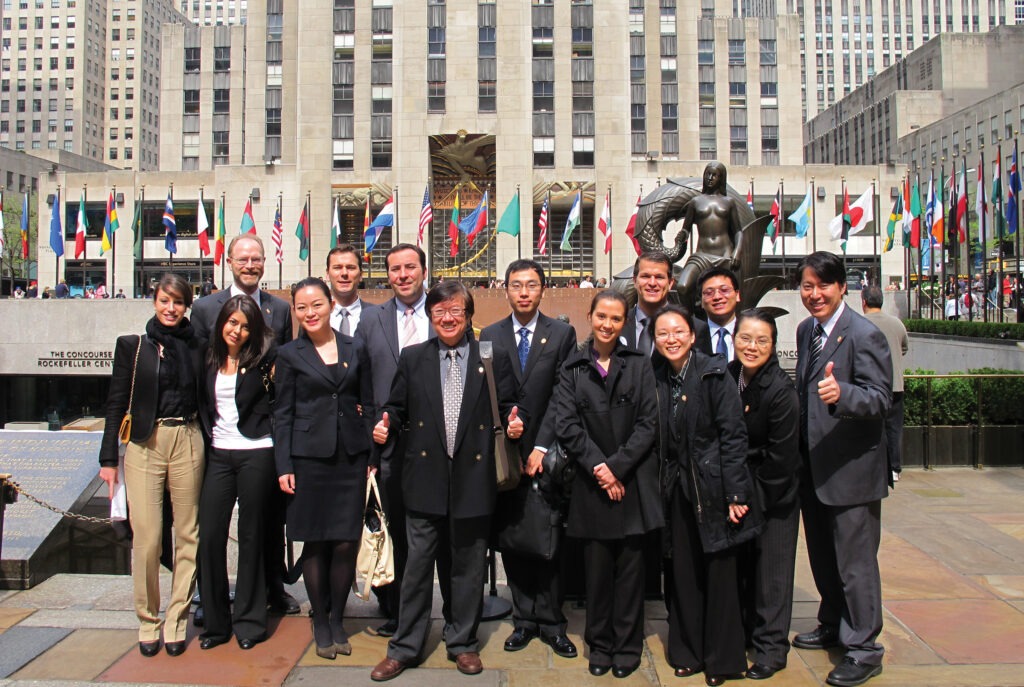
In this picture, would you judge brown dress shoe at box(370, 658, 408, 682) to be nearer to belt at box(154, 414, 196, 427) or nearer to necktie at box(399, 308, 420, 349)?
belt at box(154, 414, 196, 427)

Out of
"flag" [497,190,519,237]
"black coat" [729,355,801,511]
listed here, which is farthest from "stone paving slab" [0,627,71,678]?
"flag" [497,190,519,237]

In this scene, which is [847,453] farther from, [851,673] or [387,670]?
[387,670]

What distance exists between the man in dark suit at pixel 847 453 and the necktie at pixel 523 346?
5.67ft

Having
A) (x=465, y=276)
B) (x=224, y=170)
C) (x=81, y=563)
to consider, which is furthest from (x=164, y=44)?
(x=81, y=563)

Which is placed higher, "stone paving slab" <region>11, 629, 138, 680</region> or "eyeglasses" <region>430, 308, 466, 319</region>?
"eyeglasses" <region>430, 308, 466, 319</region>

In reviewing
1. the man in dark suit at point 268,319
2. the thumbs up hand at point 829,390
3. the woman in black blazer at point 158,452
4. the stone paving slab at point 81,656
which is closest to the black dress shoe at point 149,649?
the woman in black blazer at point 158,452

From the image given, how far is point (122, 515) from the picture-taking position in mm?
4797

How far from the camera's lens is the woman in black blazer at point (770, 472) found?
430 cm

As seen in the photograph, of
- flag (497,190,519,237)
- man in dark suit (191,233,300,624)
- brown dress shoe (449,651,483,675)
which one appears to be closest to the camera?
brown dress shoe (449,651,483,675)

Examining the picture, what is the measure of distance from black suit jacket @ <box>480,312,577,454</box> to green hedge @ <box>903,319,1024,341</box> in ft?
63.0

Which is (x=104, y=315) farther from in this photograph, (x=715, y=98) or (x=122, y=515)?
(x=715, y=98)

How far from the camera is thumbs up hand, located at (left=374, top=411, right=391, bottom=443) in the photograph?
4.52 meters

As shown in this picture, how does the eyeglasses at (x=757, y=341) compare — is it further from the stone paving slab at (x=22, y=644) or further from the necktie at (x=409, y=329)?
the stone paving slab at (x=22, y=644)

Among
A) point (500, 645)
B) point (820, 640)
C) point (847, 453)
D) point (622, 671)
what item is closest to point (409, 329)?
point (500, 645)
